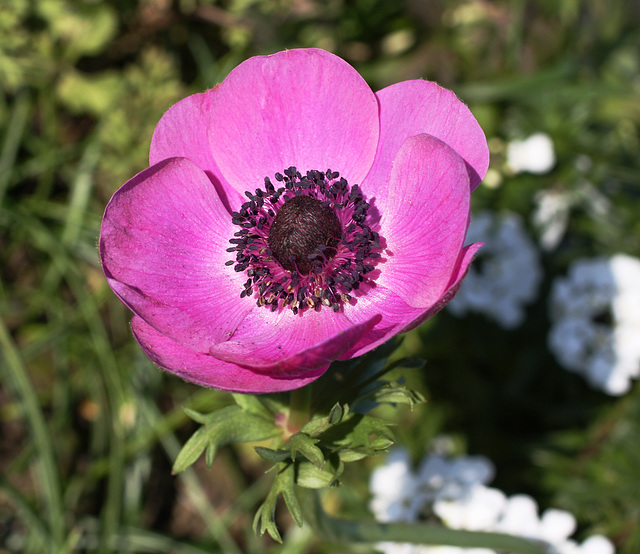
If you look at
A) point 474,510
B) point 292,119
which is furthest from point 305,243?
point 474,510

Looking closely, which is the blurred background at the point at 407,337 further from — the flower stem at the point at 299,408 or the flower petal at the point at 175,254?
the flower stem at the point at 299,408

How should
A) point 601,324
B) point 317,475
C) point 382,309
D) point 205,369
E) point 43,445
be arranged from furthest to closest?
point 601,324 < point 43,445 < point 382,309 < point 317,475 < point 205,369

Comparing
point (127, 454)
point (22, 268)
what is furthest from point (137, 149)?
point (127, 454)

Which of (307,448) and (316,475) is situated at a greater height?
(307,448)

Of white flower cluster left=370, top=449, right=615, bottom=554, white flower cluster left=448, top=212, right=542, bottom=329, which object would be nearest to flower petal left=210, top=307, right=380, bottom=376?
white flower cluster left=370, top=449, right=615, bottom=554

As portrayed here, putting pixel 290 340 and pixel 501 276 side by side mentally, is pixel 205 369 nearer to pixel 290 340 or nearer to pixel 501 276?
pixel 290 340

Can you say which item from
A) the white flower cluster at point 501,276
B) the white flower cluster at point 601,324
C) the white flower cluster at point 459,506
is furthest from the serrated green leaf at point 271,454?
the white flower cluster at point 601,324
